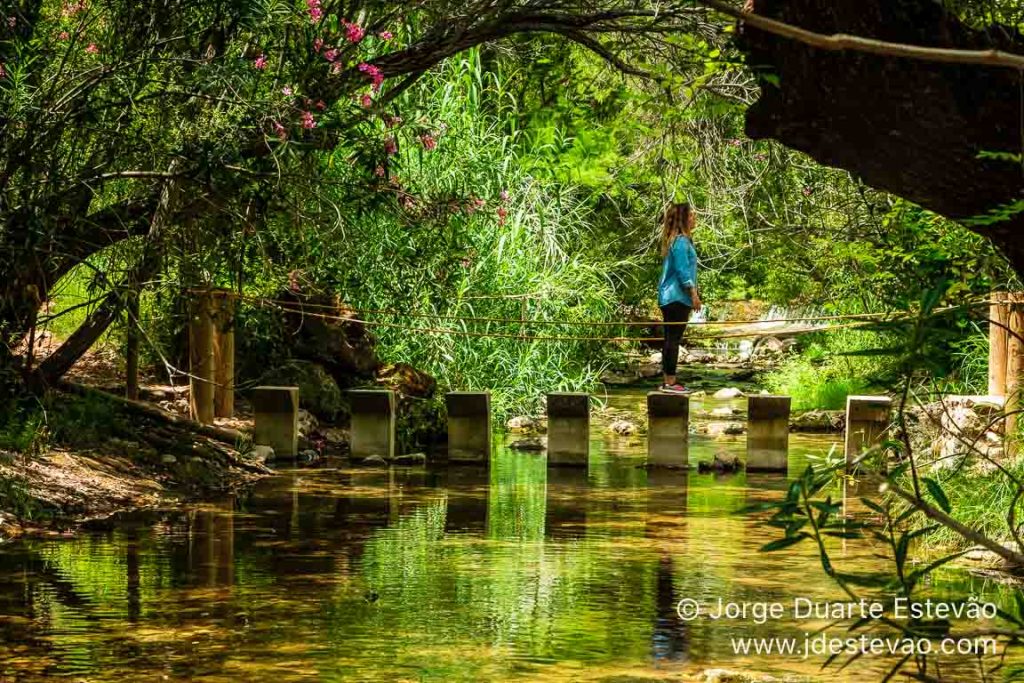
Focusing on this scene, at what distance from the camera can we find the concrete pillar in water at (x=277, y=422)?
11945 mm

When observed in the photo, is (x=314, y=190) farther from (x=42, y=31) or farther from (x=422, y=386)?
(x=422, y=386)

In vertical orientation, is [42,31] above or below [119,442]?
above

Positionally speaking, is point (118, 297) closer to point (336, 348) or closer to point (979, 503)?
point (336, 348)

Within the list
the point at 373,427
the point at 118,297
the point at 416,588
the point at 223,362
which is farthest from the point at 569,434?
the point at 416,588

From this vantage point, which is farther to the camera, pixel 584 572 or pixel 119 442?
pixel 119 442

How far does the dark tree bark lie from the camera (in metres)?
4.12

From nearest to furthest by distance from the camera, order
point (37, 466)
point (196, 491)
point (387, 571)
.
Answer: point (387, 571) → point (37, 466) → point (196, 491)

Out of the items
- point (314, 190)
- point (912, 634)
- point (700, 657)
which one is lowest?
point (700, 657)

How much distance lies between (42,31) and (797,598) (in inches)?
219

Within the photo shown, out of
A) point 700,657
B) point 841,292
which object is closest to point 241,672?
point 700,657

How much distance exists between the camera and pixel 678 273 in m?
13.0

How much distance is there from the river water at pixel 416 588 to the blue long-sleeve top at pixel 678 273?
276 centimetres

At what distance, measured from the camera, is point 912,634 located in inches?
120

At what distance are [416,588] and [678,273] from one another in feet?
21.4
